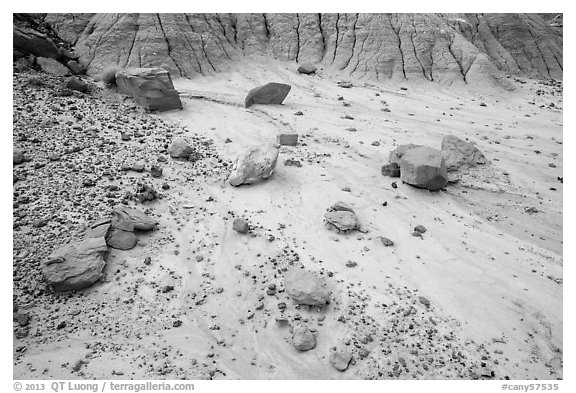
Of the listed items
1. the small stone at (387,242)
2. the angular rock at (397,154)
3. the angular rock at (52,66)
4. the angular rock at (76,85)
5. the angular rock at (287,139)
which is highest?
the angular rock at (52,66)

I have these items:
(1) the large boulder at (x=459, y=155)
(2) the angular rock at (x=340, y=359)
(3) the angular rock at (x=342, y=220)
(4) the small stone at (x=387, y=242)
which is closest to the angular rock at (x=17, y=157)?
(3) the angular rock at (x=342, y=220)

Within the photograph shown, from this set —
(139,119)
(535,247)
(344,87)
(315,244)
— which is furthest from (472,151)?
(139,119)

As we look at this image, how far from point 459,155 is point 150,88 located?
5.92 m

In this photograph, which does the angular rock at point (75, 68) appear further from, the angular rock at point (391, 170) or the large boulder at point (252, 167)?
the angular rock at point (391, 170)

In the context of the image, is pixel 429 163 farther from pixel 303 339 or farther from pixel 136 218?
pixel 136 218

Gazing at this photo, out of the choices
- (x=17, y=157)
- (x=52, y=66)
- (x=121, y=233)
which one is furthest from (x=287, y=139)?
(x=52, y=66)

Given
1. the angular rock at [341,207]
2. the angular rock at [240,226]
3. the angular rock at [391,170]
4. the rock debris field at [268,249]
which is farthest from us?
the angular rock at [391,170]

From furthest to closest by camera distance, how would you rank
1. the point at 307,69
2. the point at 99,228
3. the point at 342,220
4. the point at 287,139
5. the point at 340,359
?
the point at 307,69 → the point at 287,139 → the point at 342,220 → the point at 99,228 → the point at 340,359

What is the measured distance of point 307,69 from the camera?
11.4 m

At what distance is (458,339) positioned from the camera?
3.64 metres

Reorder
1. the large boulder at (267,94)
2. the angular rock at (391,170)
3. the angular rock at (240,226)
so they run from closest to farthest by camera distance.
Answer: the angular rock at (240,226) < the angular rock at (391,170) < the large boulder at (267,94)

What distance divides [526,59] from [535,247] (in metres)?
11.0

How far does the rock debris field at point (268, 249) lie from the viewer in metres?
3.46

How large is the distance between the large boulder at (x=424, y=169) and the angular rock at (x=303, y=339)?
10.6 feet
